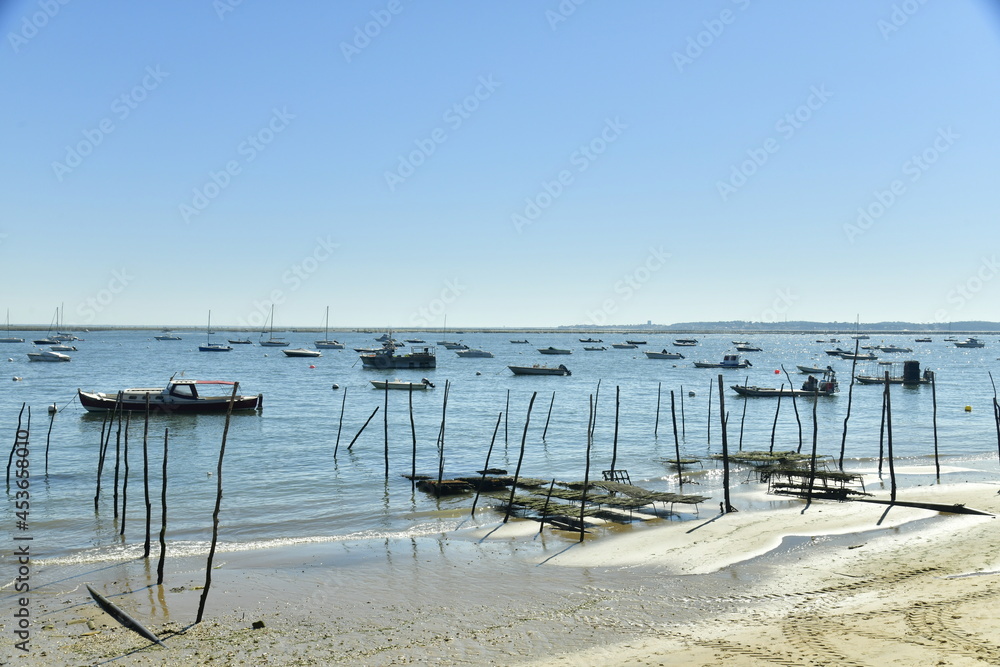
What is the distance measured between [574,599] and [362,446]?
24120 millimetres

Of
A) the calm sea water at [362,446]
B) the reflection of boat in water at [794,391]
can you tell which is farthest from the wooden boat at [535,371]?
the reflection of boat in water at [794,391]

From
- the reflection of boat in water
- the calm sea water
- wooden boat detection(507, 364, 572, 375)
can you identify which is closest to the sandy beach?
the calm sea water

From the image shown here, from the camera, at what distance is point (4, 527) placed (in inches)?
837

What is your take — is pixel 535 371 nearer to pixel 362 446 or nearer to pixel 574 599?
pixel 362 446

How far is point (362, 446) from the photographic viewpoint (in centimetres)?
3772

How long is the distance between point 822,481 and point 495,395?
4062cm

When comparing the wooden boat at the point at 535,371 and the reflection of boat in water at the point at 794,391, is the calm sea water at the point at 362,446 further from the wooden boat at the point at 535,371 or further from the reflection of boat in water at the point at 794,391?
the wooden boat at the point at 535,371

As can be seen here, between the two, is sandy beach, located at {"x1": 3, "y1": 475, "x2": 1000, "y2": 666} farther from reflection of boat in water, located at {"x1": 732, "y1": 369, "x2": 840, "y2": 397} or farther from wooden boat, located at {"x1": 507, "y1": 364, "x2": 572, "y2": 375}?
wooden boat, located at {"x1": 507, "y1": 364, "x2": 572, "y2": 375}

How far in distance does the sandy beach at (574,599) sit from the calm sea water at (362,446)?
3.19m

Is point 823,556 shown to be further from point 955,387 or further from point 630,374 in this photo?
point 630,374

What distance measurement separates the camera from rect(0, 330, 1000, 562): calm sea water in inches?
883

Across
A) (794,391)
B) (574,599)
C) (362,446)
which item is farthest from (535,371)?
(574,599)

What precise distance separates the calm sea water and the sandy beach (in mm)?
3194

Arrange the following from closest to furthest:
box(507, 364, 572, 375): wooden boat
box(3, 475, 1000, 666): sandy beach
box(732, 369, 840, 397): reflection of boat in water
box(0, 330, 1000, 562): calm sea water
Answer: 1. box(3, 475, 1000, 666): sandy beach
2. box(0, 330, 1000, 562): calm sea water
3. box(732, 369, 840, 397): reflection of boat in water
4. box(507, 364, 572, 375): wooden boat
